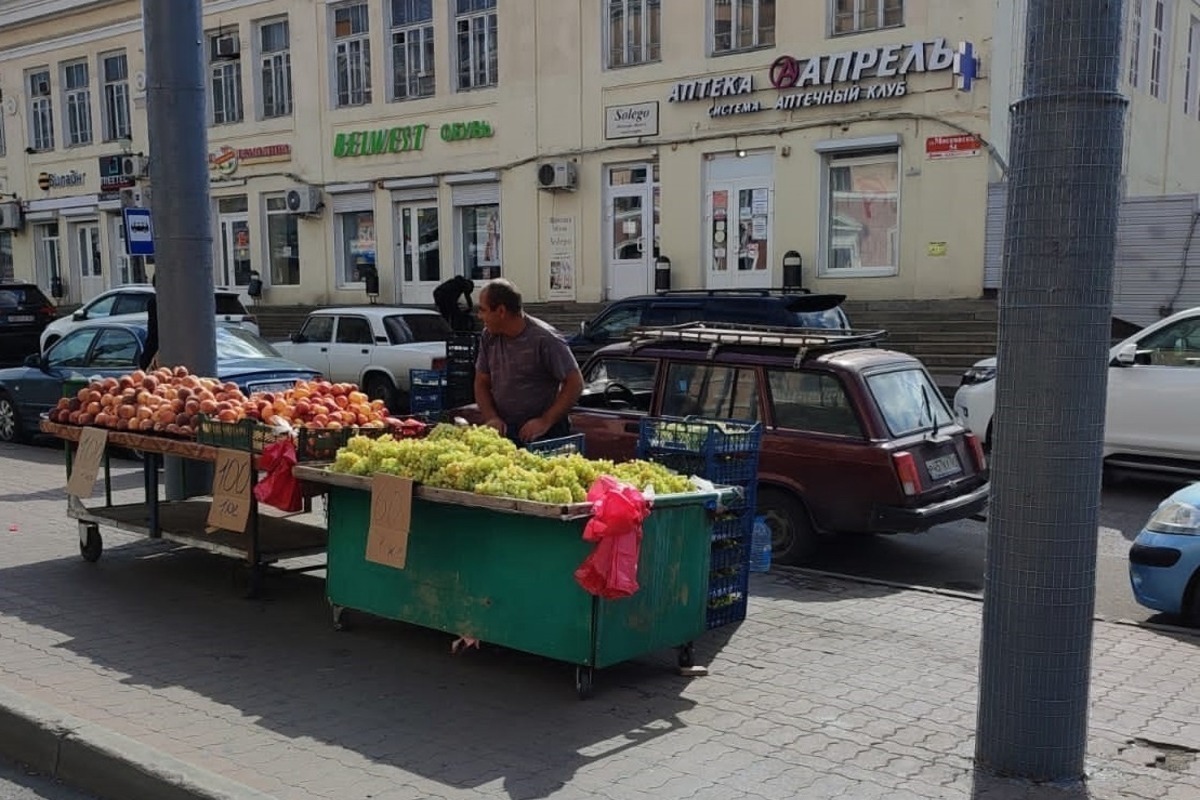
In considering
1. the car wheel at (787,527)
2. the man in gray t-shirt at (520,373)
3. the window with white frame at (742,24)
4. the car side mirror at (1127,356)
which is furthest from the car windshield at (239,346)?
the window with white frame at (742,24)

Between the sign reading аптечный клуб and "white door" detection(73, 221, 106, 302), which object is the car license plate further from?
"white door" detection(73, 221, 106, 302)

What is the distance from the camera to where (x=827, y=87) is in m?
17.7

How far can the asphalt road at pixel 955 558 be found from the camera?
7.04m

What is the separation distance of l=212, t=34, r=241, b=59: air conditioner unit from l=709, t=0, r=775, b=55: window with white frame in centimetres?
1304

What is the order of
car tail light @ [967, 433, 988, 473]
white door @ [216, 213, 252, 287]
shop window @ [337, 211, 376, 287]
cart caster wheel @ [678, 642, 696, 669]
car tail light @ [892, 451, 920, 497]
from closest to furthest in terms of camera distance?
cart caster wheel @ [678, 642, 696, 669] < car tail light @ [892, 451, 920, 497] < car tail light @ [967, 433, 988, 473] < shop window @ [337, 211, 376, 287] < white door @ [216, 213, 252, 287]

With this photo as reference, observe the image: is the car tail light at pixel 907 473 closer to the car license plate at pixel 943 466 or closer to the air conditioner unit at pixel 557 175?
the car license plate at pixel 943 466

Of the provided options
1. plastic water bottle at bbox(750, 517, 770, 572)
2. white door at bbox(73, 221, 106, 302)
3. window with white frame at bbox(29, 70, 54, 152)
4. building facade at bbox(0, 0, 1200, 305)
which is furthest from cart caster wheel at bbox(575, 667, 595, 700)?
window with white frame at bbox(29, 70, 54, 152)

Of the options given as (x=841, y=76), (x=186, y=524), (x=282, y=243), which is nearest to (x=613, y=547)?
(x=186, y=524)

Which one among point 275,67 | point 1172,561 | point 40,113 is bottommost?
point 1172,561

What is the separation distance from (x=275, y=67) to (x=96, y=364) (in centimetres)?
1565

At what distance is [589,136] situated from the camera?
68.1 ft

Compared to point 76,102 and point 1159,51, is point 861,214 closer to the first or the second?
point 1159,51

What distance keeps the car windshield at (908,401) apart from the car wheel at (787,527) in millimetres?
846

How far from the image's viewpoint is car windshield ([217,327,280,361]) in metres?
12.0
